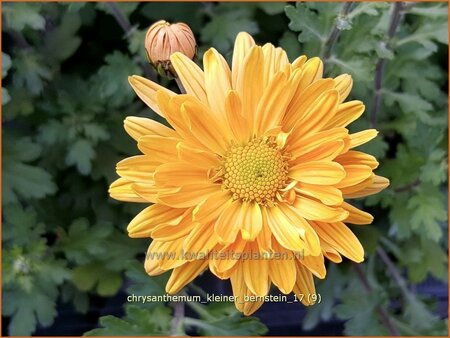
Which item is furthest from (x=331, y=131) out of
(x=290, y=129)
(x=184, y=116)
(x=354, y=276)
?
(x=354, y=276)

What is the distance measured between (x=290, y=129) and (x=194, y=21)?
3.19 feet

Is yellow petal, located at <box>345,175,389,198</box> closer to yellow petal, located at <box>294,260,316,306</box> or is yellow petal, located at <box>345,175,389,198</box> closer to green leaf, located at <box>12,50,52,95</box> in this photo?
yellow petal, located at <box>294,260,316,306</box>

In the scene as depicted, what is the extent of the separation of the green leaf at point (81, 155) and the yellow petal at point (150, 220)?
633mm

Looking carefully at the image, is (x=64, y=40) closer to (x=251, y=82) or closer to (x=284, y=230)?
(x=251, y=82)

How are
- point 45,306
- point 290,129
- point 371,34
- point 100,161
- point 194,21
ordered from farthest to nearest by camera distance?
point 194,21 → point 100,161 → point 45,306 → point 371,34 → point 290,129

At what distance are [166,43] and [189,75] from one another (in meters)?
0.08

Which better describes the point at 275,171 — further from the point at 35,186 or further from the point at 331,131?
the point at 35,186

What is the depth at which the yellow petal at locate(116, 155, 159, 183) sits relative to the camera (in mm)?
Answer: 1098

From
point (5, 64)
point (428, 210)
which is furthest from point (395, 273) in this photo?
point (5, 64)

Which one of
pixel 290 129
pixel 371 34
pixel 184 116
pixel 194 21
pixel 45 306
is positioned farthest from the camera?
pixel 194 21

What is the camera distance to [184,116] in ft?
3.48

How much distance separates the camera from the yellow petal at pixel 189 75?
1.12 metres

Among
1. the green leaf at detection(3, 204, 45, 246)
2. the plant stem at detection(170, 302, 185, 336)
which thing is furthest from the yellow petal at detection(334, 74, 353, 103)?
the green leaf at detection(3, 204, 45, 246)

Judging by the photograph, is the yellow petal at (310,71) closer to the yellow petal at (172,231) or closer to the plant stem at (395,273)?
the yellow petal at (172,231)
